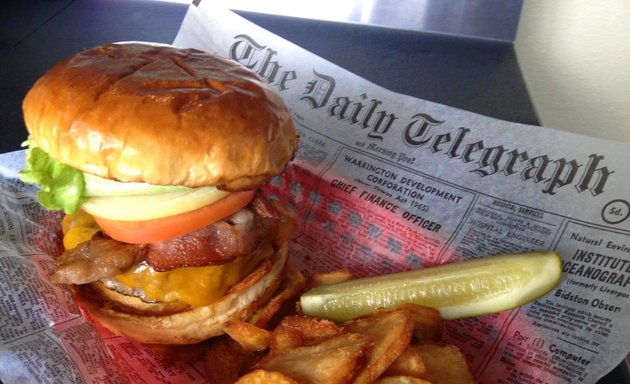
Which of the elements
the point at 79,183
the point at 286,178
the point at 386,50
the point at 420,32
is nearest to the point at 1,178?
the point at 79,183

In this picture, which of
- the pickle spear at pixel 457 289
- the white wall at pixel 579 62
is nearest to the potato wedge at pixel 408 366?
the pickle spear at pixel 457 289

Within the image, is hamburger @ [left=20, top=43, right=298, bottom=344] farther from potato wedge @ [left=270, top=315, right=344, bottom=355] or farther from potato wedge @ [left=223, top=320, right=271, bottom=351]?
potato wedge @ [left=270, top=315, right=344, bottom=355]

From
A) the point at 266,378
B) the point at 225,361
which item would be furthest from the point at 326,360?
the point at 225,361

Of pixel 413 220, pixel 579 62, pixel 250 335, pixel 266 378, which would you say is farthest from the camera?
pixel 579 62

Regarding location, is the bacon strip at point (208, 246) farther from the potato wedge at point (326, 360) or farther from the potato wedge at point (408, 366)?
the potato wedge at point (408, 366)

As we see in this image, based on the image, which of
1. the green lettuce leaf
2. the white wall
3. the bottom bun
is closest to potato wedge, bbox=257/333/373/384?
the bottom bun

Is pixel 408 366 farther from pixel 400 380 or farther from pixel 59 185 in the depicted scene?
pixel 59 185
